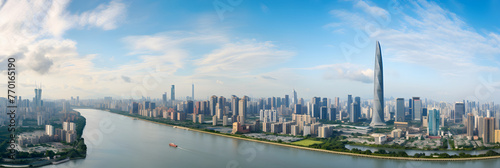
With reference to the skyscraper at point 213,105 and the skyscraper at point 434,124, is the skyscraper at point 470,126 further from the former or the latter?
the skyscraper at point 213,105

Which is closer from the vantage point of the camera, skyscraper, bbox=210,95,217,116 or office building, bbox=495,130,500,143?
office building, bbox=495,130,500,143

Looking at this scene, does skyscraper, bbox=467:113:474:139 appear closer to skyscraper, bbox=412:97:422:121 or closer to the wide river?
the wide river

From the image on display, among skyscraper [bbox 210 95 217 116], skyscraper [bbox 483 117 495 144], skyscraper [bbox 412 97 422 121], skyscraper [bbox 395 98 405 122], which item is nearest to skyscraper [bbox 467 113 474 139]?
skyscraper [bbox 483 117 495 144]

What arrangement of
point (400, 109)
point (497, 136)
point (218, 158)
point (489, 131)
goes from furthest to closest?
point (400, 109) < point (489, 131) < point (497, 136) < point (218, 158)

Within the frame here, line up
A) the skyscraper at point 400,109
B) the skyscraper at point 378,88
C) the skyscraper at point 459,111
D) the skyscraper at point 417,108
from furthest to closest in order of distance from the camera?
the skyscraper at point 417,108
the skyscraper at point 400,109
the skyscraper at point 459,111
the skyscraper at point 378,88

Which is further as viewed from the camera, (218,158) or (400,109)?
(400,109)

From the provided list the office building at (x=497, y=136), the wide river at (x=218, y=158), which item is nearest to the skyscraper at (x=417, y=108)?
the office building at (x=497, y=136)

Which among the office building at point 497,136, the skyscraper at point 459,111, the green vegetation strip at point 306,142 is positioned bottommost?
the green vegetation strip at point 306,142

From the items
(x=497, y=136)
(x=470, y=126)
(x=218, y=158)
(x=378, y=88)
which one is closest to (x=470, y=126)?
(x=470, y=126)

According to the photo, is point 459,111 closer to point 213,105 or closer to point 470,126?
point 470,126

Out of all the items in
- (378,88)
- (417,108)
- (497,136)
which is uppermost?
(378,88)

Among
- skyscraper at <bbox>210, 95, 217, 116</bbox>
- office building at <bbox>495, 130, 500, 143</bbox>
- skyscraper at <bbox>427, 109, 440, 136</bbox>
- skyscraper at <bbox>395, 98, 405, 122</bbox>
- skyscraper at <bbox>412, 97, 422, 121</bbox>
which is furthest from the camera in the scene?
skyscraper at <bbox>210, 95, 217, 116</bbox>

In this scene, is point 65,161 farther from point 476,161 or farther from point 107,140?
point 476,161

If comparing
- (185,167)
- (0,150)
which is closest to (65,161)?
(0,150)
